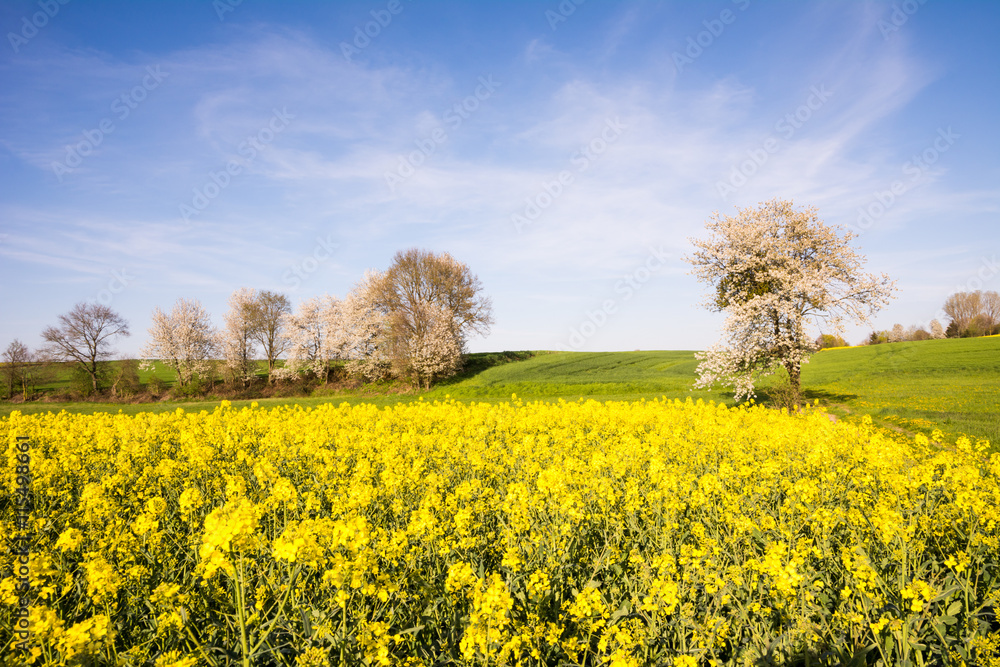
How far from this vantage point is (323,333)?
51719mm

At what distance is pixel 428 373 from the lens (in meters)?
42.3

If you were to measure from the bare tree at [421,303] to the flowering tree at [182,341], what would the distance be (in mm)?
19655

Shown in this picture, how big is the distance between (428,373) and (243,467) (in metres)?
33.9

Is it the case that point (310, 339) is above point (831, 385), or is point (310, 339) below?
above

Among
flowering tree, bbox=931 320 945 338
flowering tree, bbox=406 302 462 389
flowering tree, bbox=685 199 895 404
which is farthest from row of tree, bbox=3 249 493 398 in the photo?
flowering tree, bbox=931 320 945 338

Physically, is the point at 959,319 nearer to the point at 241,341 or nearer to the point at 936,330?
the point at 936,330

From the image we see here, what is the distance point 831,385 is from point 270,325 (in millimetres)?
50703

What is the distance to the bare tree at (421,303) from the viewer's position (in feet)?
140

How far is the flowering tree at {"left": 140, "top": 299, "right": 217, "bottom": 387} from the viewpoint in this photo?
50281 mm

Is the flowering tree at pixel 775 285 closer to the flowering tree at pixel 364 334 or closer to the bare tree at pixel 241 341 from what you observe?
the flowering tree at pixel 364 334

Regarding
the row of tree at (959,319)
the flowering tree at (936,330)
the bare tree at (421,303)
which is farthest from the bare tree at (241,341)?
the flowering tree at (936,330)

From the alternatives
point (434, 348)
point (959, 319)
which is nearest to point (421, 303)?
point (434, 348)

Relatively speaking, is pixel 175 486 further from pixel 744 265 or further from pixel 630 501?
pixel 744 265

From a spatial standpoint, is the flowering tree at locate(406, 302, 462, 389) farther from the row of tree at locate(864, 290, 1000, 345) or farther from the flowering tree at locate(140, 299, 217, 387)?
the row of tree at locate(864, 290, 1000, 345)
